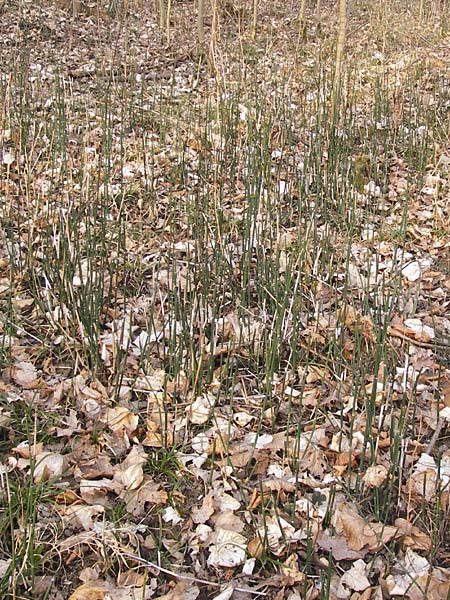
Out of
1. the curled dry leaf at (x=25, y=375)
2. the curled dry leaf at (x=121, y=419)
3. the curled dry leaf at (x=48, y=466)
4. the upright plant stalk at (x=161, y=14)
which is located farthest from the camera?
the upright plant stalk at (x=161, y=14)

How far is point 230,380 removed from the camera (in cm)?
237

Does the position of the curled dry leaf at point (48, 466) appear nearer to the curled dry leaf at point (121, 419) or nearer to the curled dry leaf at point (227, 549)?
the curled dry leaf at point (121, 419)

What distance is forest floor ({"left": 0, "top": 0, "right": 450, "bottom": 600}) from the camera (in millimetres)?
1699

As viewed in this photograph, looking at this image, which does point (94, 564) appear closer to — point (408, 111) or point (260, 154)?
point (260, 154)

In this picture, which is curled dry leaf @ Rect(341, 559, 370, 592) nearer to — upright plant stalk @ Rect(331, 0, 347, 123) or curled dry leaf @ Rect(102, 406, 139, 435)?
curled dry leaf @ Rect(102, 406, 139, 435)

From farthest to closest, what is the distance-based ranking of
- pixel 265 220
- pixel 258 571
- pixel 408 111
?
pixel 408 111
pixel 265 220
pixel 258 571

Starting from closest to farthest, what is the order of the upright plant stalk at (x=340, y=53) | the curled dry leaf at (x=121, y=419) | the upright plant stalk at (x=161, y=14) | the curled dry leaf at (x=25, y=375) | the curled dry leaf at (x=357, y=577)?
the curled dry leaf at (x=357, y=577)
the curled dry leaf at (x=121, y=419)
the curled dry leaf at (x=25, y=375)
the upright plant stalk at (x=340, y=53)
the upright plant stalk at (x=161, y=14)

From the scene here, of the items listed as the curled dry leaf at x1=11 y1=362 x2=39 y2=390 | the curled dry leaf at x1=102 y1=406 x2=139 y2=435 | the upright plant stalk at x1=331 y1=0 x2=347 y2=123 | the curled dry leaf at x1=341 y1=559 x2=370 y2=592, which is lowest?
the curled dry leaf at x1=341 y1=559 x2=370 y2=592

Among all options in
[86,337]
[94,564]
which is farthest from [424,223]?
[94,564]

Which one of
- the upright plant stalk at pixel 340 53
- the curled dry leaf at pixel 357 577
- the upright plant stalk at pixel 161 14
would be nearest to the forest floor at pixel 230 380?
the curled dry leaf at pixel 357 577

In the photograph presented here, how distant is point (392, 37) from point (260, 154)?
3.64m

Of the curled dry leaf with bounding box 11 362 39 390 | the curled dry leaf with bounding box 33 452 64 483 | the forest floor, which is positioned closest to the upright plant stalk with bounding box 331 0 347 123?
the forest floor

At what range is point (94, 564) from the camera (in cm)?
167

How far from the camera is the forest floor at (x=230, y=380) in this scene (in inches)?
66.9
